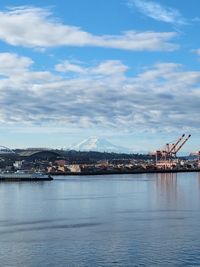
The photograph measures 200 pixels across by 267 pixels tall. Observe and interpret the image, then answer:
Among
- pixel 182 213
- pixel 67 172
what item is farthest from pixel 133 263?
pixel 67 172

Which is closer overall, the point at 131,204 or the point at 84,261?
the point at 84,261

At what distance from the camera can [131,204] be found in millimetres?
21734

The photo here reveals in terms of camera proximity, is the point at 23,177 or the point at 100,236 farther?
the point at 23,177

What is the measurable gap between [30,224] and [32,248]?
3717 mm

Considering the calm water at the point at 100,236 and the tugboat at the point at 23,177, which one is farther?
the tugboat at the point at 23,177

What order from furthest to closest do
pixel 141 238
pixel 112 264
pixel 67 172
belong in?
pixel 67 172 < pixel 141 238 < pixel 112 264

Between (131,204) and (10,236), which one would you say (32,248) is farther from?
(131,204)

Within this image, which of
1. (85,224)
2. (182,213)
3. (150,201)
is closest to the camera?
(85,224)

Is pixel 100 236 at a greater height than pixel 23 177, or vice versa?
pixel 23 177

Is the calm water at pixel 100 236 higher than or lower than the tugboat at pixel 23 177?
lower

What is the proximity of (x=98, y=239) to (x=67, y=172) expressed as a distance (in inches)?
2394

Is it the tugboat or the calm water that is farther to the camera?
the tugboat

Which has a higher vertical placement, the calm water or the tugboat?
the tugboat

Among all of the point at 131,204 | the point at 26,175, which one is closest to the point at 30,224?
the point at 131,204
